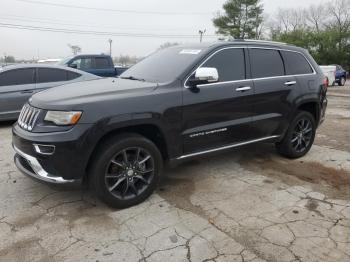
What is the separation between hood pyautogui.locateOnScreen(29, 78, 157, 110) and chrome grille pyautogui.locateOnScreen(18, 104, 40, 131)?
64 mm

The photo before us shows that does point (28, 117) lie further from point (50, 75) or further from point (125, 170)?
point (50, 75)

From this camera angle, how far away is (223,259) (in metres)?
2.92

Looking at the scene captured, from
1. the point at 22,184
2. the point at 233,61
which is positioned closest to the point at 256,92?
the point at 233,61

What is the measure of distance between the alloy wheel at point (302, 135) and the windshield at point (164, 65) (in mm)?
2191

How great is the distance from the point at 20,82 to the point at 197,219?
607 centimetres

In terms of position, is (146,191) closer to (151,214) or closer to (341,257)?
(151,214)

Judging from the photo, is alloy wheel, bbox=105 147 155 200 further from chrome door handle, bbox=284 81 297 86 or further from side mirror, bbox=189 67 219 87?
chrome door handle, bbox=284 81 297 86

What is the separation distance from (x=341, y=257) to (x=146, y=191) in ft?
6.55

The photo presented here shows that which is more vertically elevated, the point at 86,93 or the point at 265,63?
the point at 265,63

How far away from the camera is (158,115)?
3.78 metres

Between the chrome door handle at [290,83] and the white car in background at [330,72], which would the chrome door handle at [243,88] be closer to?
the chrome door handle at [290,83]

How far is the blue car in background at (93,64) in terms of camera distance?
40.5 ft

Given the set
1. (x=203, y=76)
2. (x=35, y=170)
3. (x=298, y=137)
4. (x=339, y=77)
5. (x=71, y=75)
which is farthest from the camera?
(x=339, y=77)

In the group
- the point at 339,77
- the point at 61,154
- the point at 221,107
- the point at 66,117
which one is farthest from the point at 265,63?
the point at 339,77
